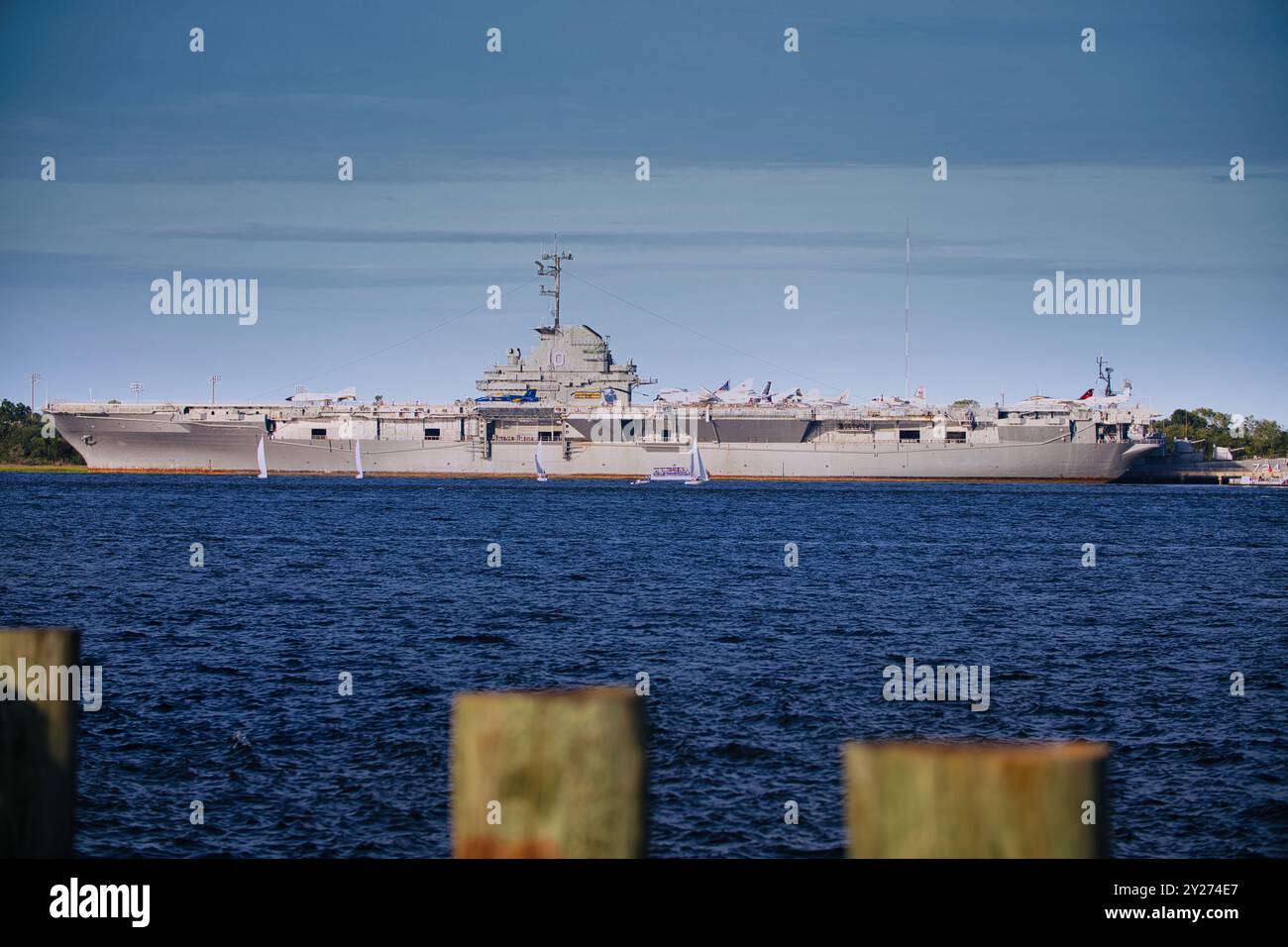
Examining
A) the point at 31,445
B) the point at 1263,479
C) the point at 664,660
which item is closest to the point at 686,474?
the point at 1263,479

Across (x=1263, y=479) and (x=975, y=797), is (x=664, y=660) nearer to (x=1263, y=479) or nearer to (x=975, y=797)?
(x=975, y=797)

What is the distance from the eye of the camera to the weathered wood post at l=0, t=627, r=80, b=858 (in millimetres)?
3680

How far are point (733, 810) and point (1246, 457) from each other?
602 feet

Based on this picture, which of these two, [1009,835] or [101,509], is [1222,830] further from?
[101,509]

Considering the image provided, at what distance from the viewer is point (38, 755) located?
3.87 meters

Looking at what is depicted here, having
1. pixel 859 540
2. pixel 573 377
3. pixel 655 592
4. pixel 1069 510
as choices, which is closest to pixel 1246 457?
pixel 573 377

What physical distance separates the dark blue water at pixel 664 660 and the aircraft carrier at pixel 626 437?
55.2 m

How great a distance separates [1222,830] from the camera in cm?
1191

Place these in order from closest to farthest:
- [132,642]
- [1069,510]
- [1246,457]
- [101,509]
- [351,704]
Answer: [351,704]
[132,642]
[101,509]
[1069,510]
[1246,457]

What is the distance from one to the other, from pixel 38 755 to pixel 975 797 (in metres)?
2.89

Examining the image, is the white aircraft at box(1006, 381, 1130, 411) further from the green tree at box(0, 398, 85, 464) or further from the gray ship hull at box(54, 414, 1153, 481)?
the green tree at box(0, 398, 85, 464)

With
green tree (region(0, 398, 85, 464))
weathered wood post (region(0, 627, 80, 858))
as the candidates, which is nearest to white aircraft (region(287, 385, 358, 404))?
green tree (region(0, 398, 85, 464))

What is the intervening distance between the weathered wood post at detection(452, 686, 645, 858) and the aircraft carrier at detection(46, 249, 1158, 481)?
101454 mm

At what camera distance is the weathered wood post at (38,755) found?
3680 mm
